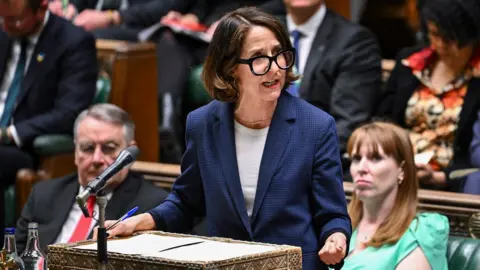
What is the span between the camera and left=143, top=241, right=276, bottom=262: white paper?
8.16ft

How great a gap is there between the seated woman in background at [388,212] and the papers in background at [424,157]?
0.63 m

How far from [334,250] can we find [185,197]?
19.4 inches

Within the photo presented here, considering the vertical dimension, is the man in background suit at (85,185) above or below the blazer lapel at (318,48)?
below

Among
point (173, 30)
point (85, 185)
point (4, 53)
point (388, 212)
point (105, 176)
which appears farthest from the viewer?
point (173, 30)

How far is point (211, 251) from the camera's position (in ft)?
8.46

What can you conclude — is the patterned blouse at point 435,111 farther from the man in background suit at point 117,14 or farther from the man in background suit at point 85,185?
the man in background suit at point 117,14

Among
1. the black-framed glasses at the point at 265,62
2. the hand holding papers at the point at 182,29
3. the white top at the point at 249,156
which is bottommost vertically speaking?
the white top at the point at 249,156

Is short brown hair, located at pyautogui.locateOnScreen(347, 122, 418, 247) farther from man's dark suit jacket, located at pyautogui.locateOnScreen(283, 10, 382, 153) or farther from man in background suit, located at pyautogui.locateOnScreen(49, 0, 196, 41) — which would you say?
man in background suit, located at pyautogui.locateOnScreen(49, 0, 196, 41)

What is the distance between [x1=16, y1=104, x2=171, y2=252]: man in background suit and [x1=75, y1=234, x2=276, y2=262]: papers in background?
1.28 m

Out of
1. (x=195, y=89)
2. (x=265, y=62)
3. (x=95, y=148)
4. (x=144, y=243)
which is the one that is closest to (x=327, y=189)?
(x=265, y=62)

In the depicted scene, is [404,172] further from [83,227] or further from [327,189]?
[83,227]

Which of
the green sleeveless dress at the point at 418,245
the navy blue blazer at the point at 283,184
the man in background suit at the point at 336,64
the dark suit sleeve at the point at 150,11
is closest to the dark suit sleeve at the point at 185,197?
the navy blue blazer at the point at 283,184

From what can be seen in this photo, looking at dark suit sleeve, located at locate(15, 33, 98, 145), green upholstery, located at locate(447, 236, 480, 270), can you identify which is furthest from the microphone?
dark suit sleeve, located at locate(15, 33, 98, 145)

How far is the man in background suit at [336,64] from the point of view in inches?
189
